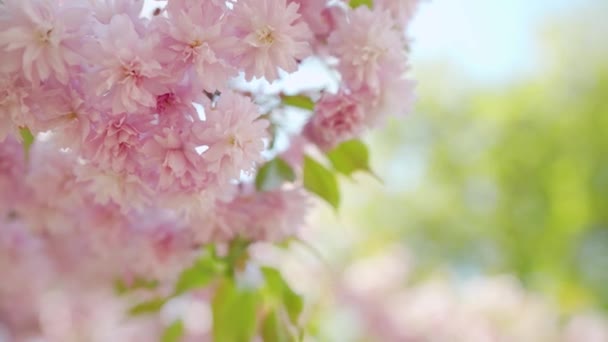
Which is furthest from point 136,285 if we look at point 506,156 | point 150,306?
point 506,156

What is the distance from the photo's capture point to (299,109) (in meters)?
0.64

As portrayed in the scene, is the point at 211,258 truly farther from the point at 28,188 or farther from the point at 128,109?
the point at 128,109

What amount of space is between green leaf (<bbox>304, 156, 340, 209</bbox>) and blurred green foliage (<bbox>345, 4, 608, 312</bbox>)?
2.34 metres

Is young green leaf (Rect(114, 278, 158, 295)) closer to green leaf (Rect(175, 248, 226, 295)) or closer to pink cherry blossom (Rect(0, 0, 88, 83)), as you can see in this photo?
green leaf (Rect(175, 248, 226, 295))

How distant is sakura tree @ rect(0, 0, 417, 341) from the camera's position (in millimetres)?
438

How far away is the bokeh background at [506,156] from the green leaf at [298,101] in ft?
7.34

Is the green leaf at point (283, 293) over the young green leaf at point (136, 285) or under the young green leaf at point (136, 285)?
under

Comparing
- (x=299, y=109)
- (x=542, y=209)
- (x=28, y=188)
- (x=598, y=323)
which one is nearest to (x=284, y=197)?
(x=299, y=109)

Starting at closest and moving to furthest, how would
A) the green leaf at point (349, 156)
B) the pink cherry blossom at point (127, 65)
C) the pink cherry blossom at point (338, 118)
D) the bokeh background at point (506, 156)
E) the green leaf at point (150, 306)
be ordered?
the pink cherry blossom at point (127, 65) → the pink cherry blossom at point (338, 118) → the green leaf at point (349, 156) → the green leaf at point (150, 306) → the bokeh background at point (506, 156)

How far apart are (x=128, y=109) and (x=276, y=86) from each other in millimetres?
208

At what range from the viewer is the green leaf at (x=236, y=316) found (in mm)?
683

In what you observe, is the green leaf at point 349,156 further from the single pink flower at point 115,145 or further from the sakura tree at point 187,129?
the single pink flower at point 115,145

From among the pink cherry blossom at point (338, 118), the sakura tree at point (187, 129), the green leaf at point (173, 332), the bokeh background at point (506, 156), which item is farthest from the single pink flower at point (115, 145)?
the bokeh background at point (506, 156)

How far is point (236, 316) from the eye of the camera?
687 millimetres
